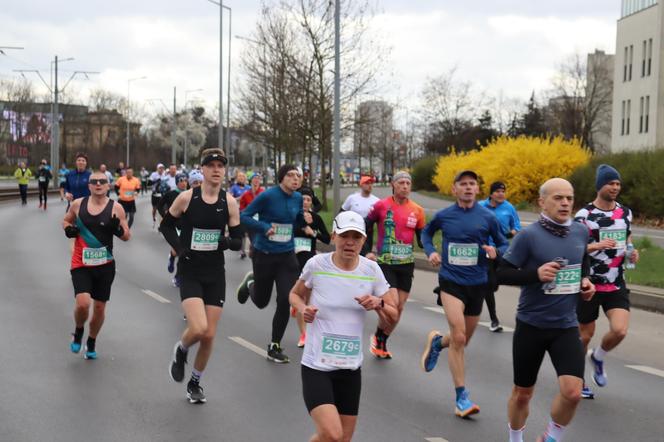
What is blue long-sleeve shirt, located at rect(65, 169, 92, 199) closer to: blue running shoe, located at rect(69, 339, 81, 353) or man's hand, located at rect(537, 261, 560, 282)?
blue running shoe, located at rect(69, 339, 81, 353)

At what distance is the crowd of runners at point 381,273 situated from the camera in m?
4.91

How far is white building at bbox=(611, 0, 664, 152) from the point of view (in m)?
53.4

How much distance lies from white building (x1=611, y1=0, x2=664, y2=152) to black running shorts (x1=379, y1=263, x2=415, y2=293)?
4692 cm

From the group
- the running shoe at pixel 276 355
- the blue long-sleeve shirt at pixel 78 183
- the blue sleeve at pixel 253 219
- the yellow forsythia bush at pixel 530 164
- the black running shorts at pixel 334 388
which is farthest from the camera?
the yellow forsythia bush at pixel 530 164

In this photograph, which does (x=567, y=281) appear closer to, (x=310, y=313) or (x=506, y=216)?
(x=310, y=313)

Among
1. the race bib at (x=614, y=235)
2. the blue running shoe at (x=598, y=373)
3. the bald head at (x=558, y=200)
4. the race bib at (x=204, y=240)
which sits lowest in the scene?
the blue running shoe at (x=598, y=373)

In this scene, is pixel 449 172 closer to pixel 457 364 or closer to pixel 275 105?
pixel 275 105

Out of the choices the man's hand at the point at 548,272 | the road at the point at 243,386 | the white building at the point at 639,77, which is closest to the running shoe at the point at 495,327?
the road at the point at 243,386

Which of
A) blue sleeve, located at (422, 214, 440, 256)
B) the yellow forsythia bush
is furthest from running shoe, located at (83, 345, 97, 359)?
the yellow forsythia bush

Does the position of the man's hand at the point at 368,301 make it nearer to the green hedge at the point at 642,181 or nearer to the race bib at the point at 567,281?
the race bib at the point at 567,281

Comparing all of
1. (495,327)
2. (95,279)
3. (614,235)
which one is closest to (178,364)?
(95,279)

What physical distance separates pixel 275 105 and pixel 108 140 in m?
69.7

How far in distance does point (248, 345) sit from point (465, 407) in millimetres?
3349

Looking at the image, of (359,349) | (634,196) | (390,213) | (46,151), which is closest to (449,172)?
(634,196)
